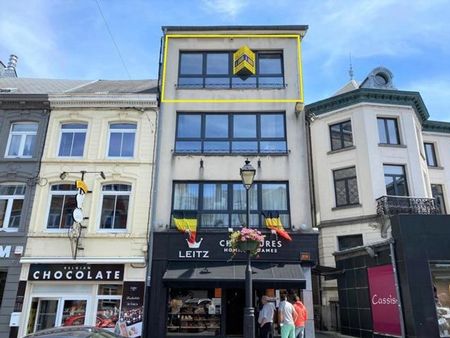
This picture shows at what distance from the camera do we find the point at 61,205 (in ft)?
48.9

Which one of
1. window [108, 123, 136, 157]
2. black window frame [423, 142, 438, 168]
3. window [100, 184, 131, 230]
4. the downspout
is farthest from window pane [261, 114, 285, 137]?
black window frame [423, 142, 438, 168]

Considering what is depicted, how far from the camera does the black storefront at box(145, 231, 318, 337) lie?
13.1m

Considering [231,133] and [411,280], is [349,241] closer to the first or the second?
[411,280]

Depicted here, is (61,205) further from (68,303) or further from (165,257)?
(165,257)

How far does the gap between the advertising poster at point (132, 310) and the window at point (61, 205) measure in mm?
3568

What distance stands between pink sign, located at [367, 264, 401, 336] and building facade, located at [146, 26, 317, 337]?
7.90ft

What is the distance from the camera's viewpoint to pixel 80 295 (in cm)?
1371

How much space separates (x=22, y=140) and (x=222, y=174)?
8.67m

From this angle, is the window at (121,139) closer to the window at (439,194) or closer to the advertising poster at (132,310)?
the advertising poster at (132,310)

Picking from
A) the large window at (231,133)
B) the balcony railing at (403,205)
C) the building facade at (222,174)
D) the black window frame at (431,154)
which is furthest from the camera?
the black window frame at (431,154)

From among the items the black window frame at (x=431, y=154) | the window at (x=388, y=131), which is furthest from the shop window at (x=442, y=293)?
the black window frame at (x=431, y=154)

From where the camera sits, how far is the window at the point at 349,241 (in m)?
18.6

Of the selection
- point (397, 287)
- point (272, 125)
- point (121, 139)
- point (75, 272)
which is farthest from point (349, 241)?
point (75, 272)

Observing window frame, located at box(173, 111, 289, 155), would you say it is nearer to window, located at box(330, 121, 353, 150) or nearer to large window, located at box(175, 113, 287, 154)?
large window, located at box(175, 113, 287, 154)
